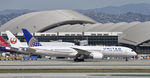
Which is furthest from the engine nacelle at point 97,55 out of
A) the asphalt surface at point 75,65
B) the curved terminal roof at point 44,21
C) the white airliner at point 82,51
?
the curved terminal roof at point 44,21

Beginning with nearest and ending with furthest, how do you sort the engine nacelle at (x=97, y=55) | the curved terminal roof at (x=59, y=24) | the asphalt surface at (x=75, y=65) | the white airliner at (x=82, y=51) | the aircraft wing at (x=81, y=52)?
1. the asphalt surface at (x=75, y=65)
2. the engine nacelle at (x=97, y=55)
3. the aircraft wing at (x=81, y=52)
4. the white airliner at (x=82, y=51)
5. the curved terminal roof at (x=59, y=24)

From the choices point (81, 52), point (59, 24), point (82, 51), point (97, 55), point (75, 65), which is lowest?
point (75, 65)

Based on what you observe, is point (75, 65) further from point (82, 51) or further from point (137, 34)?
point (137, 34)

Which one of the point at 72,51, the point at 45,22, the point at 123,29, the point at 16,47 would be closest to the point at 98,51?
the point at 72,51

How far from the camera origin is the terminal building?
6058 inches

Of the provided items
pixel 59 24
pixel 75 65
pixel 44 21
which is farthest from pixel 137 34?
pixel 75 65

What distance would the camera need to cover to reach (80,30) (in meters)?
180

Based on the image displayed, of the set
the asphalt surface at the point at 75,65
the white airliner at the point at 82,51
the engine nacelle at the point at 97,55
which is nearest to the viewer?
the asphalt surface at the point at 75,65

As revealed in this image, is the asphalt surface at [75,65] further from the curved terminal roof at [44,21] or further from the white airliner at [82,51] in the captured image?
the curved terminal roof at [44,21]

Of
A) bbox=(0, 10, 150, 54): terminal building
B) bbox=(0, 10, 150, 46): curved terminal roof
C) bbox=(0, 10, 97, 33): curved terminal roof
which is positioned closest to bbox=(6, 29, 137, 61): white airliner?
bbox=(0, 10, 150, 54): terminal building

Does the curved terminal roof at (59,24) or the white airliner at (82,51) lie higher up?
the curved terminal roof at (59,24)

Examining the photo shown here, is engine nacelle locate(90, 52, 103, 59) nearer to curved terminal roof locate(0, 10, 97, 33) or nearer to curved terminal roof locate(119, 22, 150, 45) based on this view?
curved terminal roof locate(119, 22, 150, 45)

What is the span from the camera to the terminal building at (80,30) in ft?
505

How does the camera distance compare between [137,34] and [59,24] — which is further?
[59,24]
